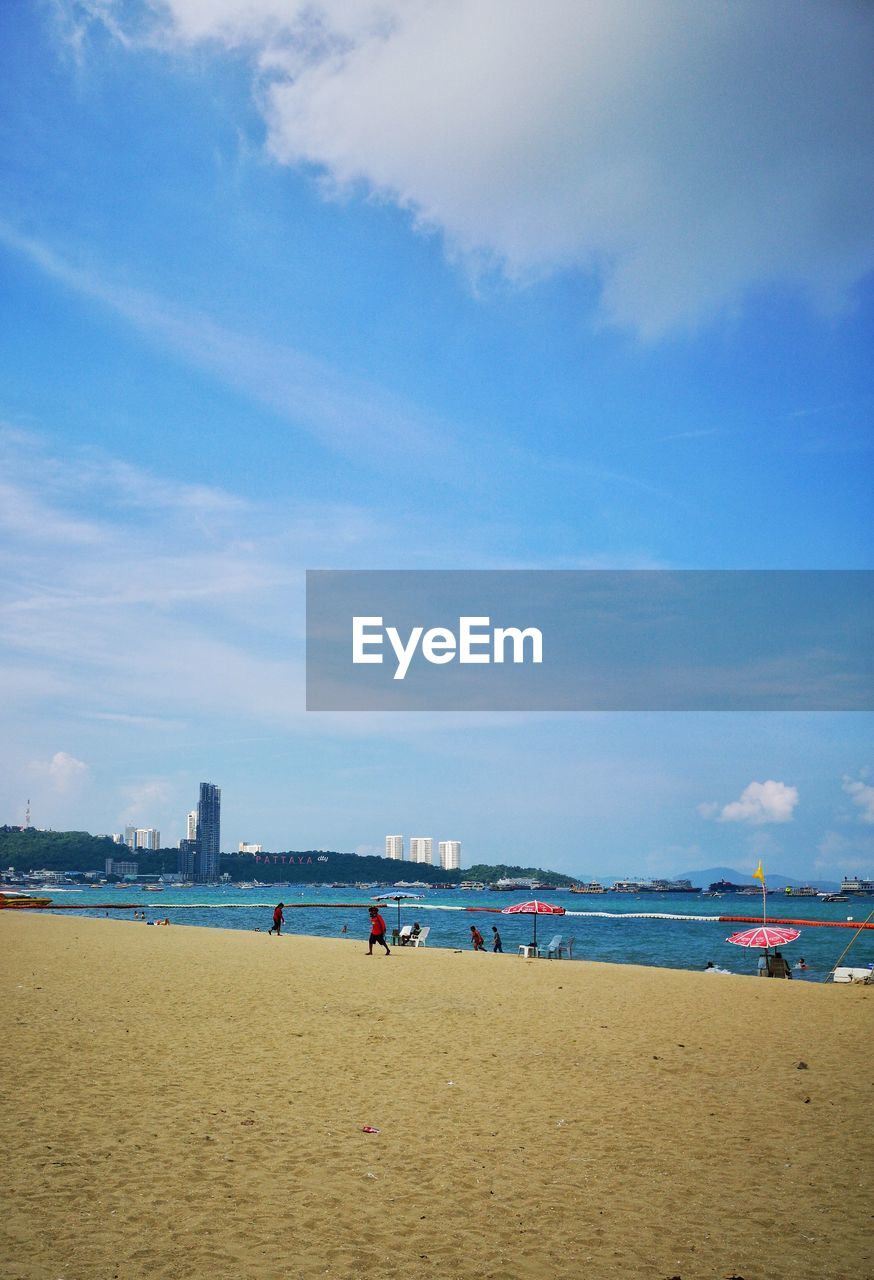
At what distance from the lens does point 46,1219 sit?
718cm

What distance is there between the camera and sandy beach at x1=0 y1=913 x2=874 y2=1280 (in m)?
7.01

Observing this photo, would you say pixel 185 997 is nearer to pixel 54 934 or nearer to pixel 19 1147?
pixel 19 1147

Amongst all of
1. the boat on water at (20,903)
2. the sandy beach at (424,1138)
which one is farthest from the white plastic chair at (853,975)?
the boat on water at (20,903)

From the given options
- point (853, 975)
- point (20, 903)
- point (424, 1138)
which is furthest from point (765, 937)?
point (20, 903)

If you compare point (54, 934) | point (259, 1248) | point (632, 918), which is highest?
point (259, 1248)

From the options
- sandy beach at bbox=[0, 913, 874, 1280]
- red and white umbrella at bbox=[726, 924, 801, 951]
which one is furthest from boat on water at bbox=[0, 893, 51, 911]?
red and white umbrella at bbox=[726, 924, 801, 951]

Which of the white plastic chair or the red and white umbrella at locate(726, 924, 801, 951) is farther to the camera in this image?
the white plastic chair

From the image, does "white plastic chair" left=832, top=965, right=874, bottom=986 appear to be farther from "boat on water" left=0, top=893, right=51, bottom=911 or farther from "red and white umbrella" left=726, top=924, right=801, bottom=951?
"boat on water" left=0, top=893, right=51, bottom=911

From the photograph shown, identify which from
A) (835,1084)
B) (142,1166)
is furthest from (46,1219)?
(835,1084)

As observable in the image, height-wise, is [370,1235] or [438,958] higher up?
[370,1235]

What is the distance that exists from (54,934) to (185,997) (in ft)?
77.9

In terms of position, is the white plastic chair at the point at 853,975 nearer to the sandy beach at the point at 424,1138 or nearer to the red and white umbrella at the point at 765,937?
the red and white umbrella at the point at 765,937

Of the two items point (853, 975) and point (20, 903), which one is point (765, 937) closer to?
point (853, 975)

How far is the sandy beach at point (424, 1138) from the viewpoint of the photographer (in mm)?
7008
